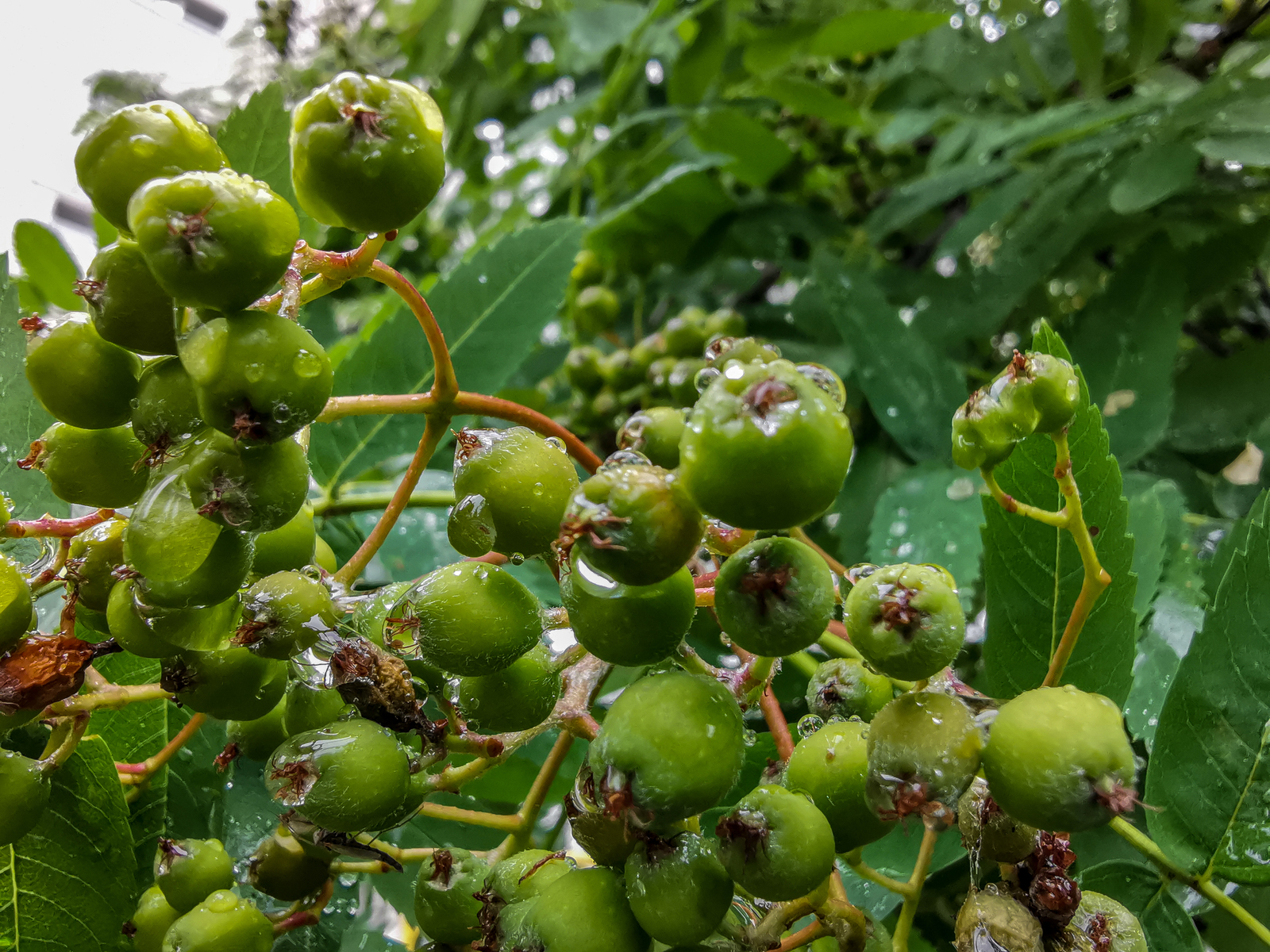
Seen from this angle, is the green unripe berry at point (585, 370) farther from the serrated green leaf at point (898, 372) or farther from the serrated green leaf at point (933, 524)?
the serrated green leaf at point (933, 524)

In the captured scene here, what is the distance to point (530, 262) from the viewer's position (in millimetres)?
1181

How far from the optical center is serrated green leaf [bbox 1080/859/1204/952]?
0.74 meters

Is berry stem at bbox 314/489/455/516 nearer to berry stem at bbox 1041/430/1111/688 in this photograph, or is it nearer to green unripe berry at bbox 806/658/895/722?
green unripe berry at bbox 806/658/895/722

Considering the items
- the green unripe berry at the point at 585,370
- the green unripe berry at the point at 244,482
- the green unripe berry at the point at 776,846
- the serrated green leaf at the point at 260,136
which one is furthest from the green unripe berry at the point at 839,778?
the green unripe berry at the point at 585,370

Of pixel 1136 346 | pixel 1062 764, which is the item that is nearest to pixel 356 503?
pixel 1062 764

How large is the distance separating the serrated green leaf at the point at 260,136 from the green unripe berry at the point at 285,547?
552 millimetres

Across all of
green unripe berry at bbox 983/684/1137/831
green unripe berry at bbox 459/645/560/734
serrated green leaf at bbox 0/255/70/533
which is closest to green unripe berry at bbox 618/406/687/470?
green unripe berry at bbox 459/645/560/734

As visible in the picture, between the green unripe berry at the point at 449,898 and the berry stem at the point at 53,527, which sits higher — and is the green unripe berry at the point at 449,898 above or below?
below

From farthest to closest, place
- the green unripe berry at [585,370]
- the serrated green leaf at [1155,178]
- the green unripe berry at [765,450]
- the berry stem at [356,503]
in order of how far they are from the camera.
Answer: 1. the green unripe berry at [585,370]
2. the serrated green leaf at [1155,178]
3. the berry stem at [356,503]
4. the green unripe berry at [765,450]

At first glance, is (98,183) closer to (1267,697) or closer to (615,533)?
(615,533)

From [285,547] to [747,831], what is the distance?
0.35 meters

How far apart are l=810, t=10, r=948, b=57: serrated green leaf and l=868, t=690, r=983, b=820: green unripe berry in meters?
1.27

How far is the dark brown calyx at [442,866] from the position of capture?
2.10 ft

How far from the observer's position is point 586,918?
1.66 ft
